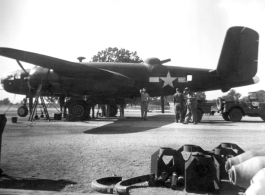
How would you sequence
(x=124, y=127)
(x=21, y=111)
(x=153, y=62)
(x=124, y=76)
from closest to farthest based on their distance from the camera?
1. (x=124, y=127)
2. (x=124, y=76)
3. (x=153, y=62)
4. (x=21, y=111)

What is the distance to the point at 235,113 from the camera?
49.1 feet

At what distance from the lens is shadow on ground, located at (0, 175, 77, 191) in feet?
11.6

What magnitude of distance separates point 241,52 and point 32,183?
12.9 metres

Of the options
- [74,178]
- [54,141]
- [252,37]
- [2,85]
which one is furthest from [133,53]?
[74,178]

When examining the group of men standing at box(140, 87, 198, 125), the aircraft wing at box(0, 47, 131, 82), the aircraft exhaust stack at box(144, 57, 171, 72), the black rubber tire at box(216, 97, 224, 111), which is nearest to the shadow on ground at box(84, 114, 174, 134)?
the group of men standing at box(140, 87, 198, 125)

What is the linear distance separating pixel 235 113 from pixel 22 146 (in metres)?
12.3

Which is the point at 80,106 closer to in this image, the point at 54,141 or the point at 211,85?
the point at 54,141

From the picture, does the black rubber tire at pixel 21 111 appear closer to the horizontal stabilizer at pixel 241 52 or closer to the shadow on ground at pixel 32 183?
the horizontal stabilizer at pixel 241 52

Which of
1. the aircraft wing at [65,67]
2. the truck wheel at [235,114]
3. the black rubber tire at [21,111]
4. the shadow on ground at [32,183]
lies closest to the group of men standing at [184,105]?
the aircraft wing at [65,67]

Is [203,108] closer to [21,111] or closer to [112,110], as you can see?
[112,110]

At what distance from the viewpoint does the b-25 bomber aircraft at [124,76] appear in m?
13.6

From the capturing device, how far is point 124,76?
15.4 m

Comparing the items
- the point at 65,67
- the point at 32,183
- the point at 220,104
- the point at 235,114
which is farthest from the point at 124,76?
the point at 32,183

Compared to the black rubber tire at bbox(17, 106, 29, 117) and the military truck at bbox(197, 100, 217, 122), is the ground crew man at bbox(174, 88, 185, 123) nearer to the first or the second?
the military truck at bbox(197, 100, 217, 122)
